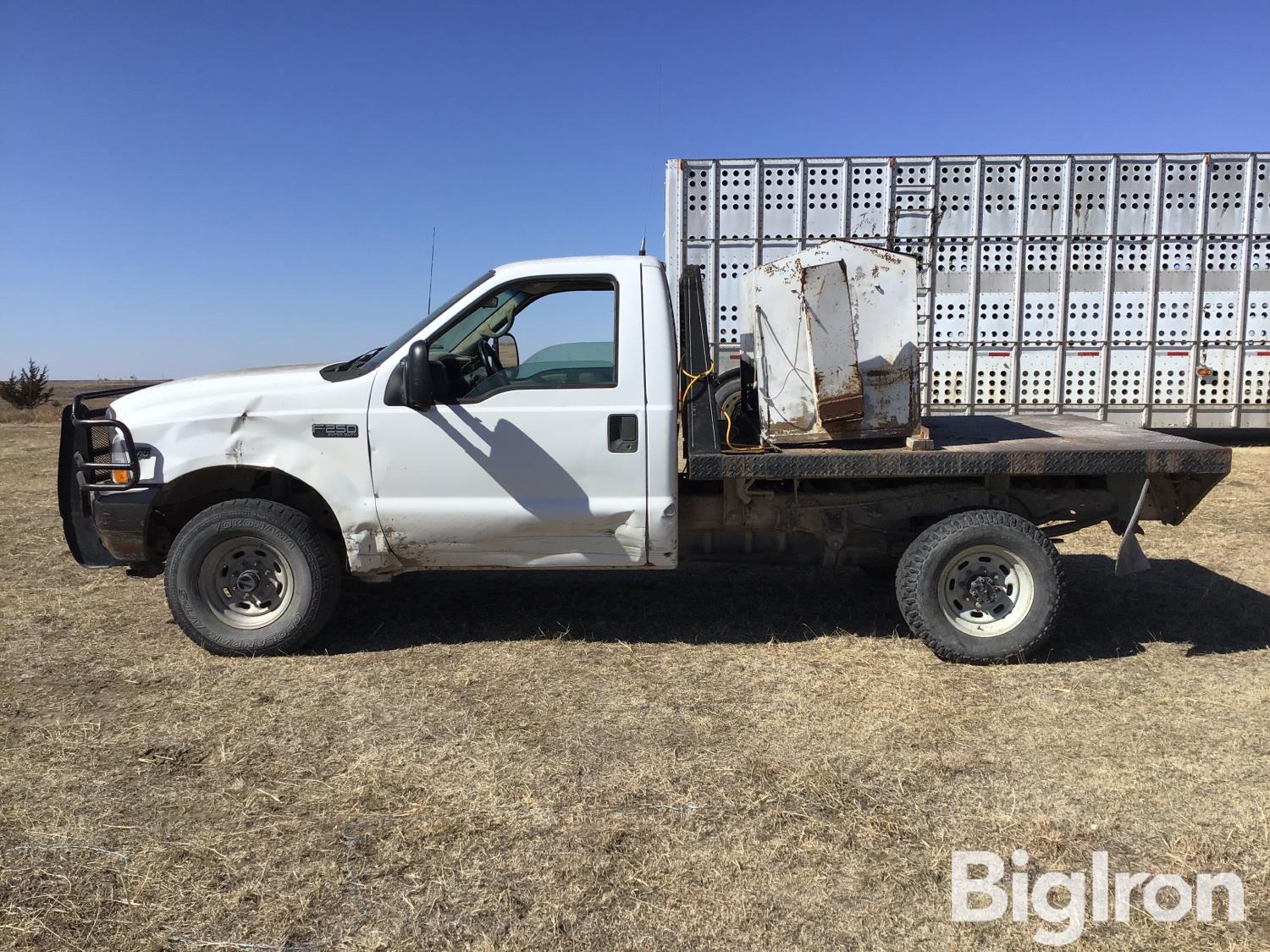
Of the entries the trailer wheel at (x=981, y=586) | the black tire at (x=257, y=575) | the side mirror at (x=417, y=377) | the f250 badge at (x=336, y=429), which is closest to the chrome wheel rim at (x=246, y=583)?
the black tire at (x=257, y=575)

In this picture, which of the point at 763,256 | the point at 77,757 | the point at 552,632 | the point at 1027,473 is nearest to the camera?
the point at 77,757

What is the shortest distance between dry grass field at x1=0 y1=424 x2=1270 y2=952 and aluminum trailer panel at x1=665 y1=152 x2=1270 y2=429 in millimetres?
6158

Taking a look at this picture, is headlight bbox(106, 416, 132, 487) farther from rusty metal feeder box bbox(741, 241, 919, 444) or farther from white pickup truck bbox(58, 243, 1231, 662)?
rusty metal feeder box bbox(741, 241, 919, 444)

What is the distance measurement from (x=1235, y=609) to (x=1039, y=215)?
7154mm

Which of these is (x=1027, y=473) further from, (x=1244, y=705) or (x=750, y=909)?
(x=750, y=909)

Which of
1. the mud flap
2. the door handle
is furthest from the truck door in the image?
the mud flap

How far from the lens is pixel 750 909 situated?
2793 mm

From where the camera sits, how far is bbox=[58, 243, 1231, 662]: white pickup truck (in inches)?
189

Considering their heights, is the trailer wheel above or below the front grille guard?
below

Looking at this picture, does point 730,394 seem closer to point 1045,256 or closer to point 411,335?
point 411,335

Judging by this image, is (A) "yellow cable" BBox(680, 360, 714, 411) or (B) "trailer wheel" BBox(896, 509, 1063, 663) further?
(A) "yellow cable" BBox(680, 360, 714, 411)

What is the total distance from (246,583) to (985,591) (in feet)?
13.1

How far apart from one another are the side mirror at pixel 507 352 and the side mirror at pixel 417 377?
47 centimetres

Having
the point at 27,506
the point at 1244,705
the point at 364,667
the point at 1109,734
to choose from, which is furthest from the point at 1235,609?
the point at 27,506
